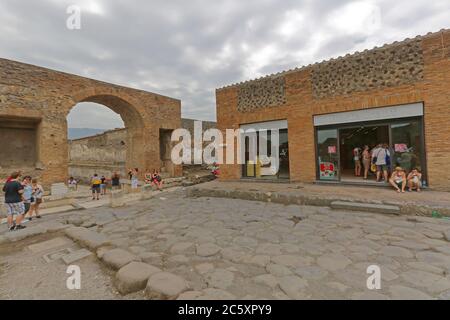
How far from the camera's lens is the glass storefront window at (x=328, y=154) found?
27.4ft

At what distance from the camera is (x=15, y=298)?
2.38 m

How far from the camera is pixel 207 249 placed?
3443 mm

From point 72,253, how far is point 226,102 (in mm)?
9129

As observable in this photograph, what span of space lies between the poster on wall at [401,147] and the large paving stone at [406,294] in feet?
21.4

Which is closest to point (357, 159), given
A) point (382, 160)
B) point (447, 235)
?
point (382, 160)

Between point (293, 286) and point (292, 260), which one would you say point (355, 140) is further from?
point (293, 286)

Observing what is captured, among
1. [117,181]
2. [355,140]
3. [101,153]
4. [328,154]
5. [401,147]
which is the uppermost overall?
[101,153]

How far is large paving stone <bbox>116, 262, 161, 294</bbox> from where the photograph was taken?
2422 millimetres

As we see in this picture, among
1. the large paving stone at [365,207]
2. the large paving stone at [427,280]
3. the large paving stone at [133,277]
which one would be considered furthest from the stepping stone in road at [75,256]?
the large paving stone at [365,207]

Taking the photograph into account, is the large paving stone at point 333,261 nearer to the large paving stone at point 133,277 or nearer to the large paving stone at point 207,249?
the large paving stone at point 207,249

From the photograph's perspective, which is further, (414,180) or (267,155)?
(267,155)

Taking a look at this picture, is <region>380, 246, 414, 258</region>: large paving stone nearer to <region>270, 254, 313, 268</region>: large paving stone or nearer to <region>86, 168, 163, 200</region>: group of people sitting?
<region>270, 254, 313, 268</region>: large paving stone

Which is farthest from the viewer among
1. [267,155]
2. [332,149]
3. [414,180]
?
[267,155]

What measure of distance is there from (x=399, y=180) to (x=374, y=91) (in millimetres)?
3112
